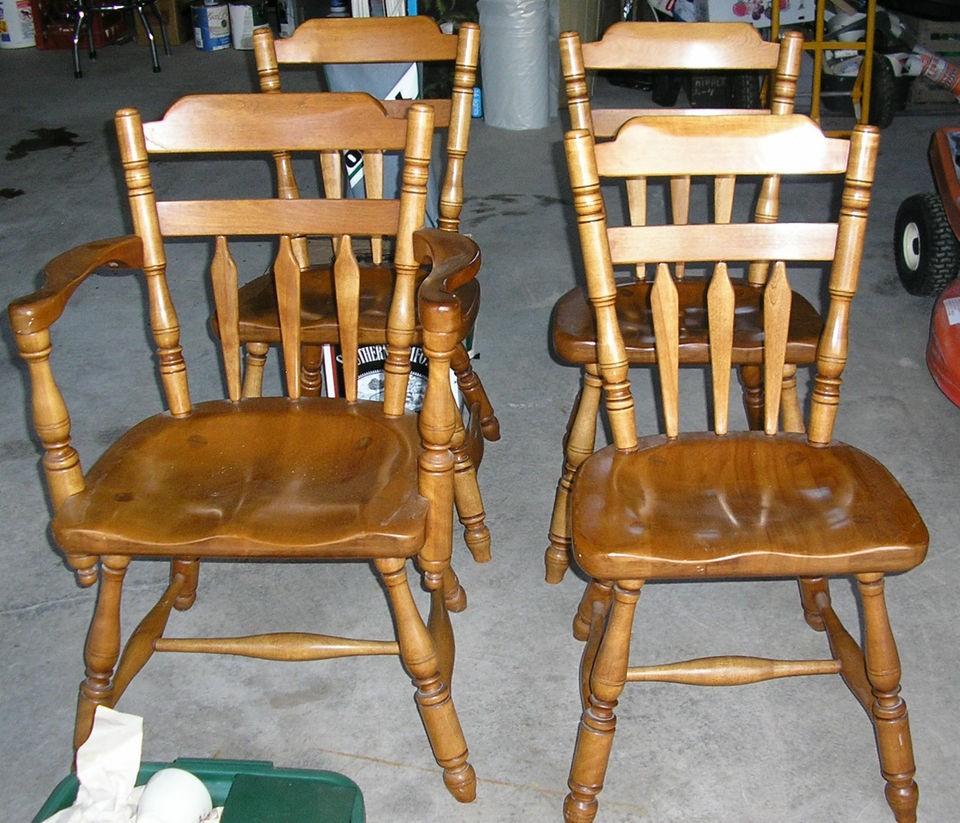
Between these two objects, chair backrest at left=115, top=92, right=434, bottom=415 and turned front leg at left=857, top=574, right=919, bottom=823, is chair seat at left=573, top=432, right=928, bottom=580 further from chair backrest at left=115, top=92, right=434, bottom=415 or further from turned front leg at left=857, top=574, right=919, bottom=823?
chair backrest at left=115, top=92, right=434, bottom=415

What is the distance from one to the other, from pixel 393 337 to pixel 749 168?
21.1 inches

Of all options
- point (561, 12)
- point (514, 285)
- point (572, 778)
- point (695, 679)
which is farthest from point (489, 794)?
point (561, 12)

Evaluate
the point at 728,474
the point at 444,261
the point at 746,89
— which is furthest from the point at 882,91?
the point at 444,261

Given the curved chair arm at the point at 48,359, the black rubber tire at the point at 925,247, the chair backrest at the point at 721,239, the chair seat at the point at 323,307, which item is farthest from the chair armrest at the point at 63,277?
the black rubber tire at the point at 925,247

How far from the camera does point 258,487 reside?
1347 mm

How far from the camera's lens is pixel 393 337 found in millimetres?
1475

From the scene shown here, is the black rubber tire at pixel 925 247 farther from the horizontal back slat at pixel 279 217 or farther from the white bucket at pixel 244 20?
the white bucket at pixel 244 20

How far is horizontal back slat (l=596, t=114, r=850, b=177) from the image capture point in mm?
1328

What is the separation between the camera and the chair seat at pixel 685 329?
1606 millimetres

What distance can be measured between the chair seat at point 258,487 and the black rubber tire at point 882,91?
359cm

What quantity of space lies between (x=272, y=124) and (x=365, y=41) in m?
0.47

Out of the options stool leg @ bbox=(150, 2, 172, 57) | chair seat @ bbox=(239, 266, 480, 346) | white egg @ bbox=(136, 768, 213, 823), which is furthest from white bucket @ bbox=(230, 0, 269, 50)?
white egg @ bbox=(136, 768, 213, 823)

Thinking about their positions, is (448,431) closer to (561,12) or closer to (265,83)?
(265,83)

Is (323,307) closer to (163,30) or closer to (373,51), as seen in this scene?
(373,51)
